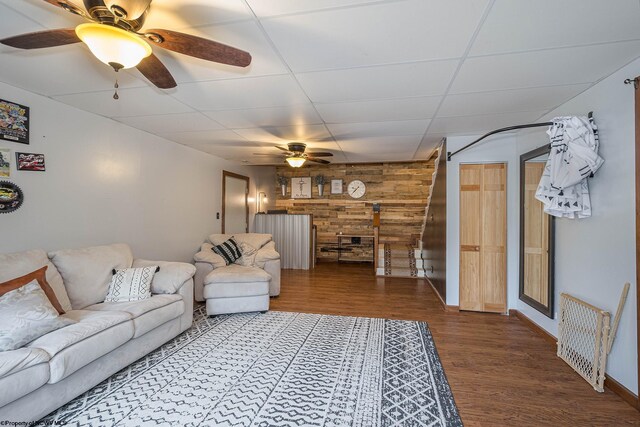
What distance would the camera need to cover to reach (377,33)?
5.43 ft

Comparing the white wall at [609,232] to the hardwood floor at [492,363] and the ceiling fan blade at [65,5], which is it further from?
the ceiling fan blade at [65,5]

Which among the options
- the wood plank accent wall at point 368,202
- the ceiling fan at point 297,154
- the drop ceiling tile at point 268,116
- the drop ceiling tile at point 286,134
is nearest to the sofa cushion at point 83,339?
the drop ceiling tile at point 268,116

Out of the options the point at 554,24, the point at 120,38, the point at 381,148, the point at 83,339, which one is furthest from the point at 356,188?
the point at 120,38

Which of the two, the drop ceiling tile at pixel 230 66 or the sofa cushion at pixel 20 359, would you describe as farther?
the drop ceiling tile at pixel 230 66

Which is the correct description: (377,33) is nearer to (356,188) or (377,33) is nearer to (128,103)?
(128,103)

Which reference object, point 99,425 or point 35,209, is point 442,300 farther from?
point 35,209

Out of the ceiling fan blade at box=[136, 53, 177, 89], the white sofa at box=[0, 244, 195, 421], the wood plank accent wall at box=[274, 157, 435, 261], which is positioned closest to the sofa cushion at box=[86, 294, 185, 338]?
the white sofa at box=[0, 244, 195, 421]

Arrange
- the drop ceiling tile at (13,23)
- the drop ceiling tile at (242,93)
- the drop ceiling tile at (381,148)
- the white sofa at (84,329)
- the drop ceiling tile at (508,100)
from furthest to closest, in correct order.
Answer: the drop ceiling tile at (381,148) < the drop ceiling tile at (508,100) < the drop ceiling tile at (242,93) < the white sofa at (84,329) < the drop ceiling tile at (13,23)

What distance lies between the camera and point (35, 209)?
8.50ft

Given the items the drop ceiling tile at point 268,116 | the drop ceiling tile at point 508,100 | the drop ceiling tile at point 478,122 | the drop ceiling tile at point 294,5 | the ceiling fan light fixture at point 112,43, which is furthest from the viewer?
the drop ceiling tile at point 478,122

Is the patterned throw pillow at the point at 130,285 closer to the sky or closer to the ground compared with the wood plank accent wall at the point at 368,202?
closer to the ground

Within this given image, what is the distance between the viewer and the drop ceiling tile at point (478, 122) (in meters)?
Answer: 3.10

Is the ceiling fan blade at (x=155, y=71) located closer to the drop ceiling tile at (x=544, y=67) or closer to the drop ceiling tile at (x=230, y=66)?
the drop ceiling tile at (x=230, y=66)

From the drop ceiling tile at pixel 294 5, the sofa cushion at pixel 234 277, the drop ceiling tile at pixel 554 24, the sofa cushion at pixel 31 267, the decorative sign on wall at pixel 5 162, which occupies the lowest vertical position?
the sofa cushion at pixel 234 277
